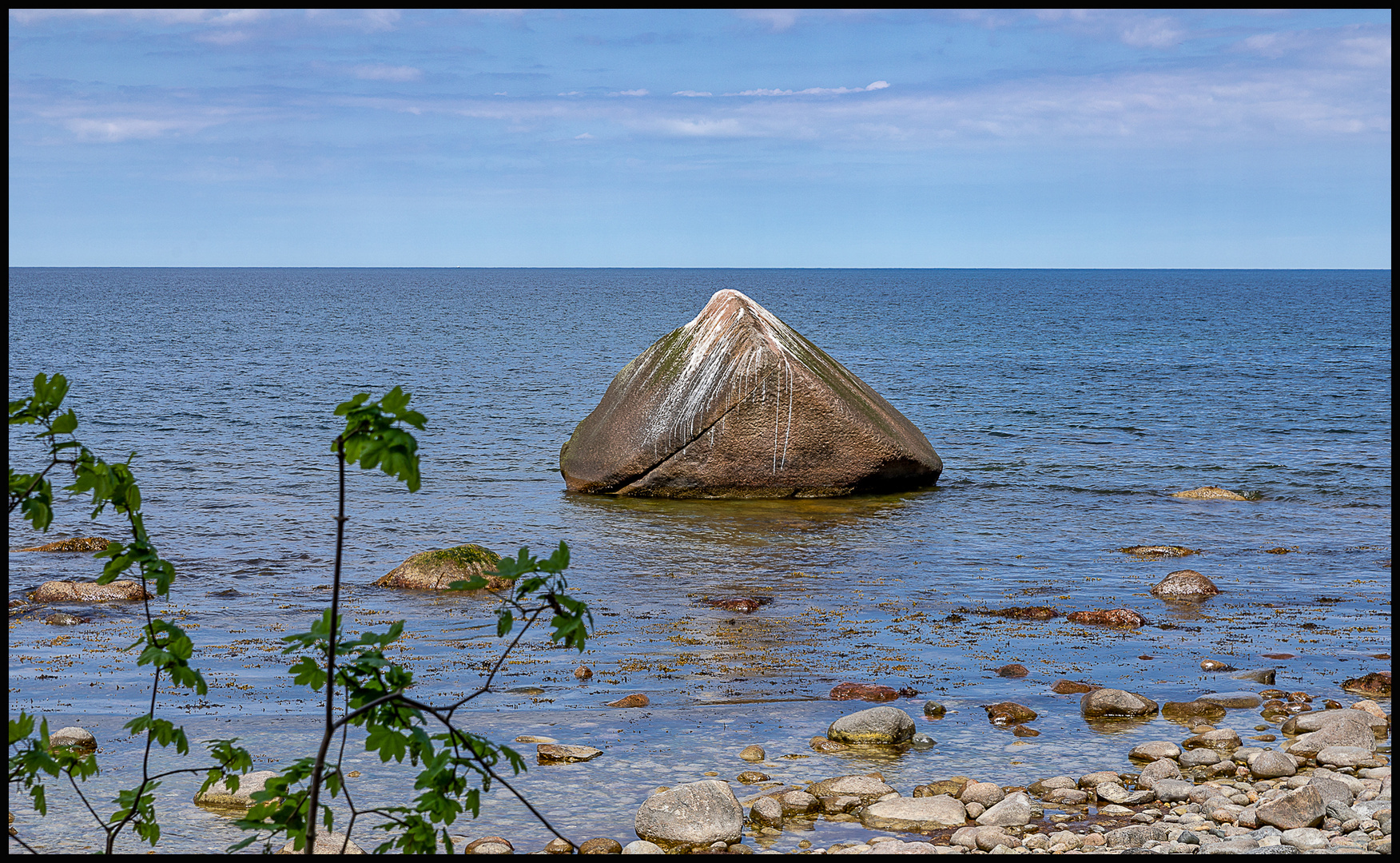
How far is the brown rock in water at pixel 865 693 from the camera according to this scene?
7820 mm

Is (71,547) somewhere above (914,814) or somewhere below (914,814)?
above

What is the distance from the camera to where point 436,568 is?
440 inches

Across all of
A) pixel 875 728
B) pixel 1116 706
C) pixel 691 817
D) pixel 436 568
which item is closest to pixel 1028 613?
pixel 1116 706

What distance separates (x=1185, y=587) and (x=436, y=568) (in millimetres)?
7289

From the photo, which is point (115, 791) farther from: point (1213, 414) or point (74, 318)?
point (74, 318)

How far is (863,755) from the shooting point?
6.72 m

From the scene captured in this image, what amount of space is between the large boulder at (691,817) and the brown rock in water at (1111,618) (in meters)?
5.16

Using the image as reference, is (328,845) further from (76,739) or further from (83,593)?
(83,593)

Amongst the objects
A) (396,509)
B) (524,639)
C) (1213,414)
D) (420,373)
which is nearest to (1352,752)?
(524,639)

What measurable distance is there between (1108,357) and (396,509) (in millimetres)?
38125

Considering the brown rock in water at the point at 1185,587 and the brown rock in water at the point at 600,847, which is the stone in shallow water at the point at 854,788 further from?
the brown rock in water at the point at 1185,587

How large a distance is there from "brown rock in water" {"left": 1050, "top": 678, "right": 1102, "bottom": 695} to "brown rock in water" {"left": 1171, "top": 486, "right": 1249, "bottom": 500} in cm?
948

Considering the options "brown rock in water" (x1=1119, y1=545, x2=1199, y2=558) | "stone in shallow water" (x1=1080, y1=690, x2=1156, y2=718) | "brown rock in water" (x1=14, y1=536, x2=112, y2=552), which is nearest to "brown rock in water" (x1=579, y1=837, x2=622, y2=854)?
"stone in shallow water" (x1=1080, y1=690, x2=1156, y2=718)

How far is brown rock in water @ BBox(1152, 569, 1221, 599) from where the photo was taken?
10719 mm
